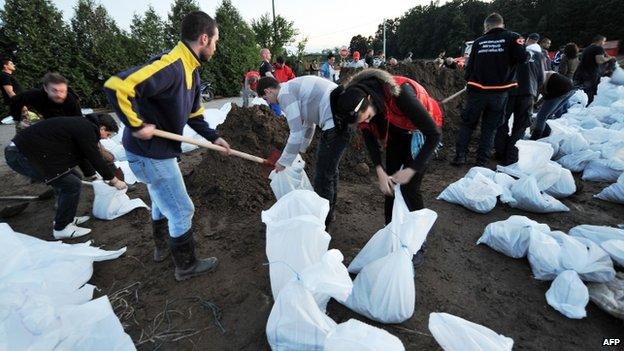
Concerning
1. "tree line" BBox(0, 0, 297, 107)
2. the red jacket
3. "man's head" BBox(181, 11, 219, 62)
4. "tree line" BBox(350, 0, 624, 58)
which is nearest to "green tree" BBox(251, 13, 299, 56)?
"tree line" BBox(0, 0, 297, 107)

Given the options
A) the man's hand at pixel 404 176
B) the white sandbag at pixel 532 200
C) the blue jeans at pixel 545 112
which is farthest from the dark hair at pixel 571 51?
the man's hand at pixel 404 176

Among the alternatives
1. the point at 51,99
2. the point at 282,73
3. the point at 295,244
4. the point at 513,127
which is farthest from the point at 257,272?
the point at 282,73

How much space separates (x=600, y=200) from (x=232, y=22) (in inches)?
599

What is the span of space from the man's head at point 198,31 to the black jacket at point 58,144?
1.40 m

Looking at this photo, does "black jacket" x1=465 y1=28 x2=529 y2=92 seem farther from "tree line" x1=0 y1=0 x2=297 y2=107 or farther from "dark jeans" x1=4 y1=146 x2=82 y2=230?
"tree line" x1=0 y1=0 x2=297 y2=107

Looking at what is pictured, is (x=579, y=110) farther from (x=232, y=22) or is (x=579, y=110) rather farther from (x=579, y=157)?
(x=232, y=22)

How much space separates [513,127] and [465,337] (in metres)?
3.86

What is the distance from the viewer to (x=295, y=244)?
67.1 inches

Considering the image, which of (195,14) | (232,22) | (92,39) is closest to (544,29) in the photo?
(232,22)

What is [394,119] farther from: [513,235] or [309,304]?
[513,235]

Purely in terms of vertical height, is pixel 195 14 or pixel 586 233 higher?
pixel 195 14

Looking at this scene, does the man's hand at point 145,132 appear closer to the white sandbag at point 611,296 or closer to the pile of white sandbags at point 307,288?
the pile of white sandbags at point 307,288

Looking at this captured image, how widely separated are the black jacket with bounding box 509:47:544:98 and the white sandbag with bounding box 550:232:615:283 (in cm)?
256

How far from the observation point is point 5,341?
1425 mm
